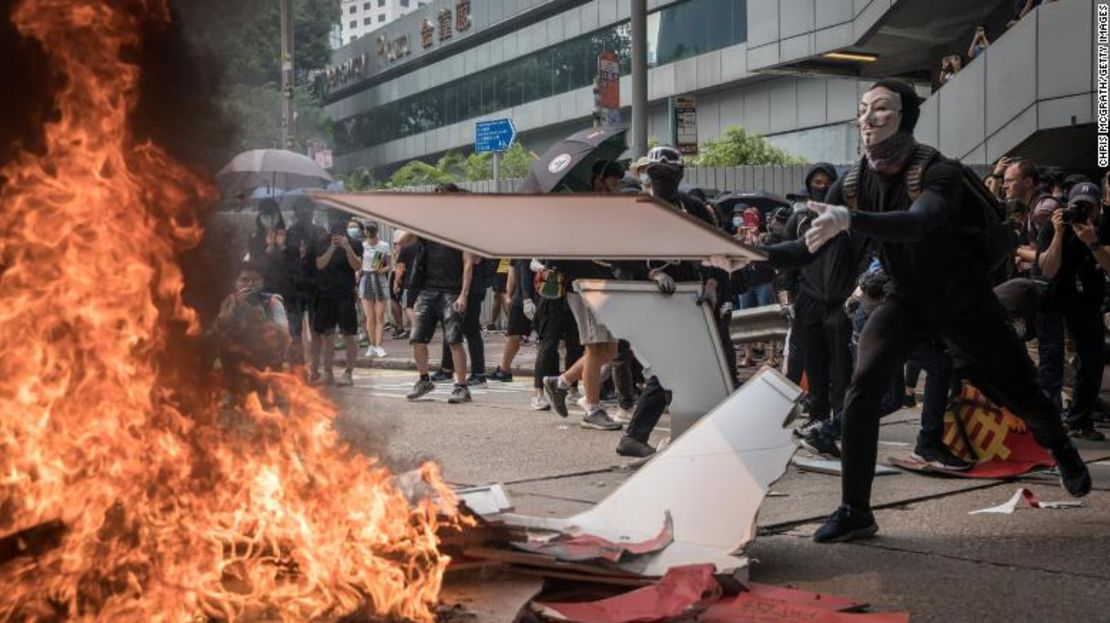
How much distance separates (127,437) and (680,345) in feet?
9.17

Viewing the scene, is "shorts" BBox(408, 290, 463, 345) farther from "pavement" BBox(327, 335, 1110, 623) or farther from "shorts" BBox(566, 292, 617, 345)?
"shorts" BBox(566, 292, 617, 345)

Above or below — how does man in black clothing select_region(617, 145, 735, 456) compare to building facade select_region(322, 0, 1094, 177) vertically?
below

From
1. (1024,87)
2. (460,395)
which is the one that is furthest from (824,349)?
(1024,87)

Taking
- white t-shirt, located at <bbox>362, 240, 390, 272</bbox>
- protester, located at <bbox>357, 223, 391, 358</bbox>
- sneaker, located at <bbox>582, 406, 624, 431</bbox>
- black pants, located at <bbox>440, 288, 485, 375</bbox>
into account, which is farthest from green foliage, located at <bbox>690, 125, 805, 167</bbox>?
sneaker, located at <bbox>582, 406, 624, 431</bbox>

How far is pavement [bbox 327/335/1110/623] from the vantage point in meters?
4.30

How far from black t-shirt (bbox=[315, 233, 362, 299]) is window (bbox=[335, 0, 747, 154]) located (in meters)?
16.5

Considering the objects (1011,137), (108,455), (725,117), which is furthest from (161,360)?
(725,117)

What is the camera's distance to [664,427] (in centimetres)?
933

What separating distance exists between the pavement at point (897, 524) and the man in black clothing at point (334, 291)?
4074 millimetres

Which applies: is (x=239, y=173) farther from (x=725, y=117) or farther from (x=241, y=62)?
(x=725, y=117)

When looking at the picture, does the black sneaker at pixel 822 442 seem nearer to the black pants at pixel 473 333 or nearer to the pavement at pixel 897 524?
the pavement at pixel 897 524

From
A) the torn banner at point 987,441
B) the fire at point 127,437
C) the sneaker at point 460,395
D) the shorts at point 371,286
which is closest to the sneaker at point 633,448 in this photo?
the torn banner at point 987,441

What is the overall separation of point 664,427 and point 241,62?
5604mm

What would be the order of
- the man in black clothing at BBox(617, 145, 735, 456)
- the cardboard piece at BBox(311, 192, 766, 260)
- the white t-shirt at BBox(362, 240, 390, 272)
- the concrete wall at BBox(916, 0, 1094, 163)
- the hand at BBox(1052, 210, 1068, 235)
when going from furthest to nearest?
the white t-shirt at BBox(362, 240, 390, 272), the concrete wall at BBox(916, 0, 1094, 163), the hand at BBox(1052, 210, 1068, 235), the man in black clothing at BBox(617, 145, 735, 456), the cardboard piece at BBox(311, 192, 766, 260)
